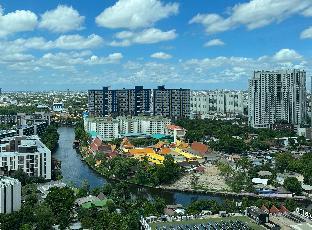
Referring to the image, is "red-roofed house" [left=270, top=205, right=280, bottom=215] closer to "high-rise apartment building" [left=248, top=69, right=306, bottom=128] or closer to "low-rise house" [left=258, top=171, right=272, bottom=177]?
"low-rise house" [left=258, top=171, right=272, bottom=177]

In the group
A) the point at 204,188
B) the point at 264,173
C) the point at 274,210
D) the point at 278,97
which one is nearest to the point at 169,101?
the point at 278,97

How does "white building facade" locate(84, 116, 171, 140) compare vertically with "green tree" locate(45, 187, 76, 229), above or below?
above

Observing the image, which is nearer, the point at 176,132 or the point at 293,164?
the point at 293,164

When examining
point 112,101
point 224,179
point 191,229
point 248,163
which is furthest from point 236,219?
point 112,101

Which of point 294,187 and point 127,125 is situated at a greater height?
point 127,125

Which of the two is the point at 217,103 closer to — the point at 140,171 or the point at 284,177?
the point at 284,177

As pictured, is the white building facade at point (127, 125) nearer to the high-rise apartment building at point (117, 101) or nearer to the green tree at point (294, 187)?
the high-rise apartment building at point (117, 101)

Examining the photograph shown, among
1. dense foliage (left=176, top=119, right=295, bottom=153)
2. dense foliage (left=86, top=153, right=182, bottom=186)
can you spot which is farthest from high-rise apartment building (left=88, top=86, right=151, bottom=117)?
dense foliage (left=86, top=153, right=182, bottom=186)
